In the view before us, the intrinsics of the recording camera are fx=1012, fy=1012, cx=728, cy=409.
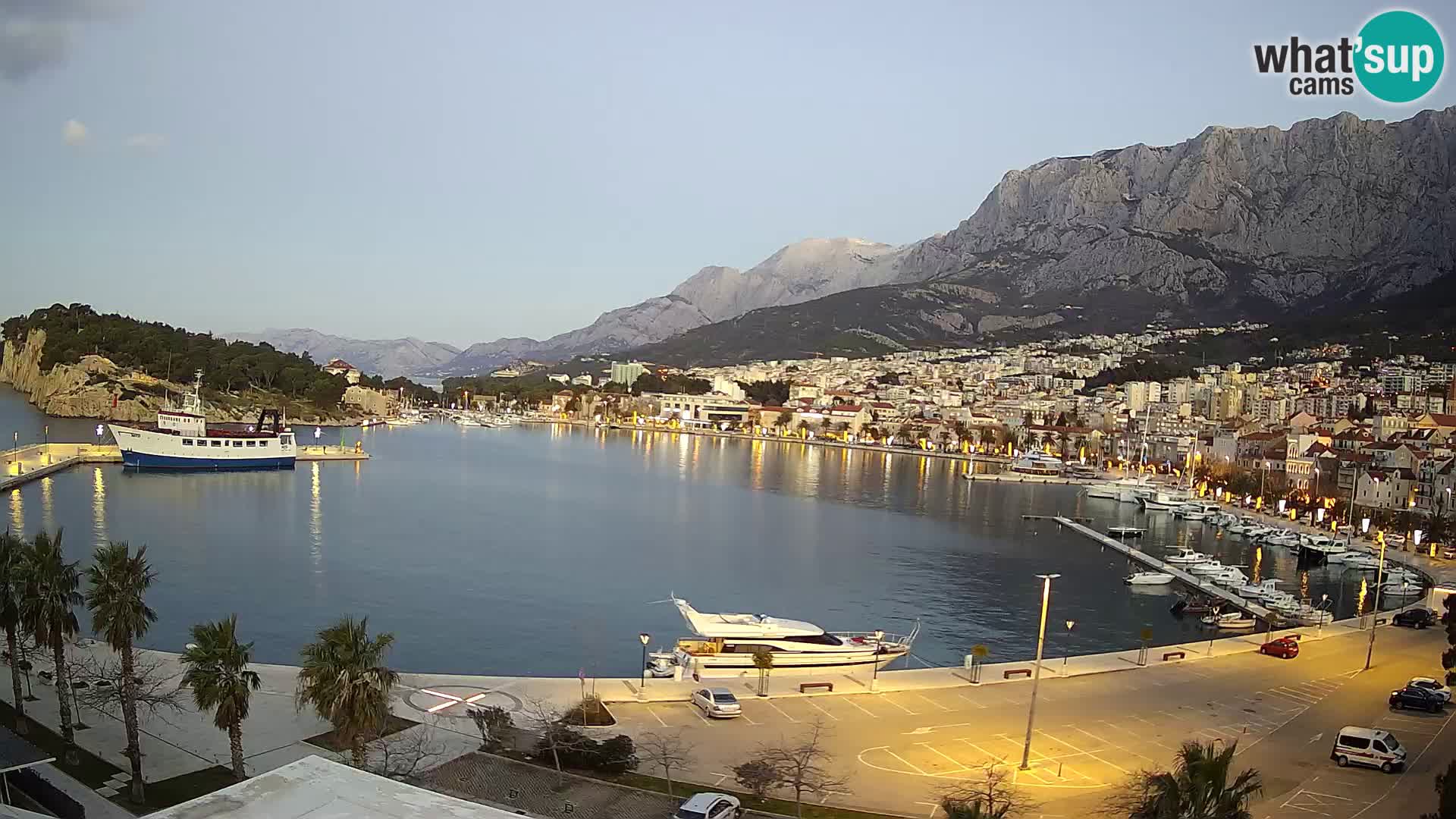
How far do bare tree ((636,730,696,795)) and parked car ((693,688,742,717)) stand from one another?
0.89 m

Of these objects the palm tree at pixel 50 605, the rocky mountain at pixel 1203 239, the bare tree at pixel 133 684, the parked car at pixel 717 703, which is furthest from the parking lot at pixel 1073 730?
the rocky mountain at pixel 1203 239

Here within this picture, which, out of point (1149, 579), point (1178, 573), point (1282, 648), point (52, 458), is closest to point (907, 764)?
point (1282, 648)

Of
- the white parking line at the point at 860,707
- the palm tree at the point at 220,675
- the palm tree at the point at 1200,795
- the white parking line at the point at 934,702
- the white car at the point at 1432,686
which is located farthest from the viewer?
the white car at the point at 1432,686

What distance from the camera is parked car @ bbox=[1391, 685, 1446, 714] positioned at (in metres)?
18.1

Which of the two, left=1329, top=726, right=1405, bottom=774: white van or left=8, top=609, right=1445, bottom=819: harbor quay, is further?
left=1329, top=726, right=1405, bottom=774: white van

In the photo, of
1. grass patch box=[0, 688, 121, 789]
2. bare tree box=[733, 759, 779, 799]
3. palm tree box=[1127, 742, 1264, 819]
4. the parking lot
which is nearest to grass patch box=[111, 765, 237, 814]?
grass patch box=[0, 688, 121, 789]

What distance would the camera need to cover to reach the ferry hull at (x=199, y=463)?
55.6m

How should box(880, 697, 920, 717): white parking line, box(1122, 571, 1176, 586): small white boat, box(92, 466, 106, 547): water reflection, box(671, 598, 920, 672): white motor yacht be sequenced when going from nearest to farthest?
1. box(880, 697, 920, 717): white parking line
2. box(671, 598, 920, 672): white motor yacht
3. box(92, 466, 106, 547): water reflection
4. box(1122, 571, 1176, 586): small white boat

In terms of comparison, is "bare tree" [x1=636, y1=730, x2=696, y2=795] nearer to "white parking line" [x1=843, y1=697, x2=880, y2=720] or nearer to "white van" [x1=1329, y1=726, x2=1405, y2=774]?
"white parking line" [x1=843, y1=697, x2=880, y2=720]

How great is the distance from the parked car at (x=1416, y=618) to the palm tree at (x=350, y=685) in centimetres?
2668

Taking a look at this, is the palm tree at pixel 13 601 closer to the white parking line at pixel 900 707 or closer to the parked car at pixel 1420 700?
the white parking line at pixel 900 707

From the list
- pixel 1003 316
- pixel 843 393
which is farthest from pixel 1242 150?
pixel 843 393

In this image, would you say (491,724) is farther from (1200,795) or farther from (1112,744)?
(1112,744)

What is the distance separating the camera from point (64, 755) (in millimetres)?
12859
